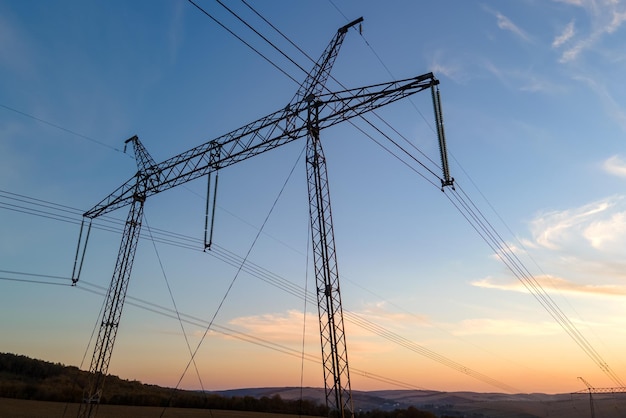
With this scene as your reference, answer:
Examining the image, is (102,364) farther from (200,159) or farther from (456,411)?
→ (456,411)

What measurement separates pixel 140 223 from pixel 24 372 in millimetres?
91742

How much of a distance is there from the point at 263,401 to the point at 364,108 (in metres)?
89.1

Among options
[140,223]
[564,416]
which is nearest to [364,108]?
[140,223]

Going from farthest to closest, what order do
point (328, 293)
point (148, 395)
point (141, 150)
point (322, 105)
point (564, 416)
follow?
point (564, 416) → point (148, 395) → point (141, 150) → point (322, 105) → point (328, 293)

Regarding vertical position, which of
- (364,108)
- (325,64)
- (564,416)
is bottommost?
(564,416)

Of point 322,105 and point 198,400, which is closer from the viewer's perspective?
point 322,105

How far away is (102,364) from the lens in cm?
2830

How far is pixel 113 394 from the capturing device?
82.3m

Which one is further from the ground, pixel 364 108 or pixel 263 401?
pixel 364 108

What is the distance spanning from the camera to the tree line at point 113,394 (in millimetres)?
73031

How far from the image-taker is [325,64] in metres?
29.4

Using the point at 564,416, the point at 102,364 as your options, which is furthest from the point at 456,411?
the point at 102,364

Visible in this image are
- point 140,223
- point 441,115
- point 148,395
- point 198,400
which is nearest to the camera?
point 441,115

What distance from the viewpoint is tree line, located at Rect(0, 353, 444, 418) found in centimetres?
7303
